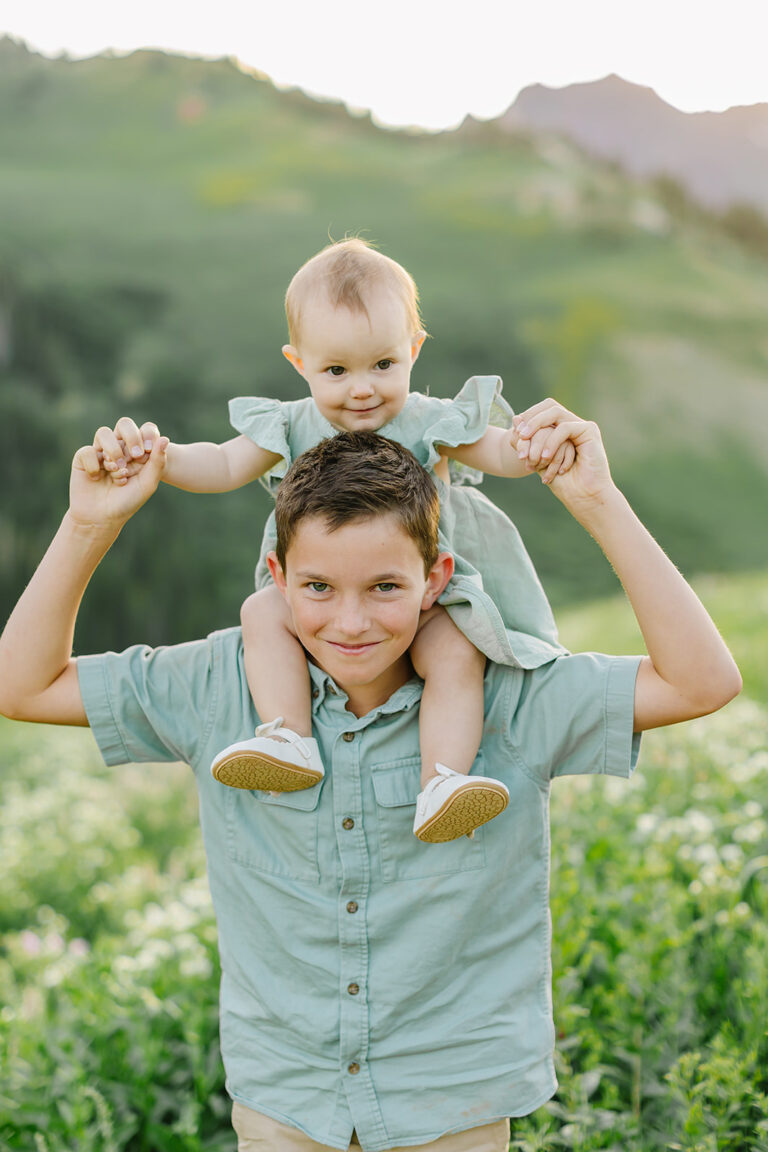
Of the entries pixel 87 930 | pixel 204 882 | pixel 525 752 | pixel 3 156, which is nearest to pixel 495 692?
pixel 525 752

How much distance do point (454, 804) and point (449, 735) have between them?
193mm

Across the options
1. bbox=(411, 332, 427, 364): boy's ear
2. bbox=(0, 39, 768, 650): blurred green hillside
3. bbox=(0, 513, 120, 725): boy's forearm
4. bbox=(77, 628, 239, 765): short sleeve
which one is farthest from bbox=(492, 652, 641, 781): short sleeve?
bbox=(0, 39, 768, 650): blurred green hillside

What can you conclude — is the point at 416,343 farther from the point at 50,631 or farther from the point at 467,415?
the point at 50,631

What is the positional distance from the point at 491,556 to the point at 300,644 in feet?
1.50

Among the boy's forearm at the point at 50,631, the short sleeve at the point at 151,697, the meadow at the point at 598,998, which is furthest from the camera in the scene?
the meadow at the point at 598,998

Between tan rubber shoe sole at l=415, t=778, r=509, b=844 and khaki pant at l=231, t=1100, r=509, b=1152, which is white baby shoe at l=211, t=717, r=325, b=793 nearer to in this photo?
tan rubber shoe sole at l=415, t=778, r=509, b=844

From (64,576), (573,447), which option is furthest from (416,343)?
(64,576)

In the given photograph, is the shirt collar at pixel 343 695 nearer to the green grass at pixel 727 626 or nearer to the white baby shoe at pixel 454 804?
the white baby shoe at pixel 454 804

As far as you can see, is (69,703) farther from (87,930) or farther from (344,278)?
(87,930)

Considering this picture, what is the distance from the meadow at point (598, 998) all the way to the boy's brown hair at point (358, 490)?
4.78 feet

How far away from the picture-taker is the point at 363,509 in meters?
2.00

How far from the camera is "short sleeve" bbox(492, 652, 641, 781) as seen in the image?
6.87ft

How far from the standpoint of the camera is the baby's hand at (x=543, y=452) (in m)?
2.00

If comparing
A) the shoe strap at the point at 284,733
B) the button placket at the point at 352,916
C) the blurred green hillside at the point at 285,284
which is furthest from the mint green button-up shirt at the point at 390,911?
the blurred green hillside at the point at 285,284
